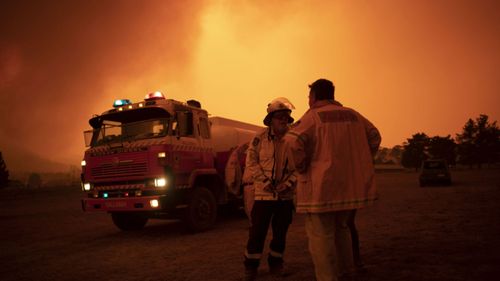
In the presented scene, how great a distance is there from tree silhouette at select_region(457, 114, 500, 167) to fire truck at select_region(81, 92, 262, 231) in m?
89.7

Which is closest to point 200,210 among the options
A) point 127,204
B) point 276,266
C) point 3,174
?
point 127,204

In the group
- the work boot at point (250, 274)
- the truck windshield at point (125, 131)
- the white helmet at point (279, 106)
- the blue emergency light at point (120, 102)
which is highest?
the blue emergency light at point (120, 102)

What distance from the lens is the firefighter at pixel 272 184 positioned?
4574 mm

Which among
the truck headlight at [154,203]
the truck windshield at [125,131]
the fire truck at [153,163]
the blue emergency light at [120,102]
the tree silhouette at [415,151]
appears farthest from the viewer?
the tree silhouette at [415,151]

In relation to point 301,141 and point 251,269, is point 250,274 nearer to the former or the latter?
point 251,269

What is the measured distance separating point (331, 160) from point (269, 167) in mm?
1467

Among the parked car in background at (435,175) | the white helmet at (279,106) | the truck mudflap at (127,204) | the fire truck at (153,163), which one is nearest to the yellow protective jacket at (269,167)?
the white helmet at (279,106)

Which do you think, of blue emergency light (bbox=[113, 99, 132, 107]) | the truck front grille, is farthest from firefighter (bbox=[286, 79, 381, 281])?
blue emergency light (bbox=[113, 99, 132, 107])

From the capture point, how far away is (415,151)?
101m

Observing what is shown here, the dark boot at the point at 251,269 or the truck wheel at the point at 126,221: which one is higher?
→ the truck wheel at the point at 126,221

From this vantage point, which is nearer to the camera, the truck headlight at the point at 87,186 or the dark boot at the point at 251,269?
the dark boot at the point at 251,269

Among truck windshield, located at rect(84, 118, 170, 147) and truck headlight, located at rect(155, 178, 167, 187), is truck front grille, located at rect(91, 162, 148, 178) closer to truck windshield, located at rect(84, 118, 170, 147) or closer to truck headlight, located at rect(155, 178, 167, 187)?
truck headlight, located at rect(155, 178, 167, 187)

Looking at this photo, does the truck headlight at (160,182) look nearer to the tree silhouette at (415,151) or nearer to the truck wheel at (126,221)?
the truck wheel at (126,221)

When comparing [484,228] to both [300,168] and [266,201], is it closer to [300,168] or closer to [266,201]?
[266,201]
